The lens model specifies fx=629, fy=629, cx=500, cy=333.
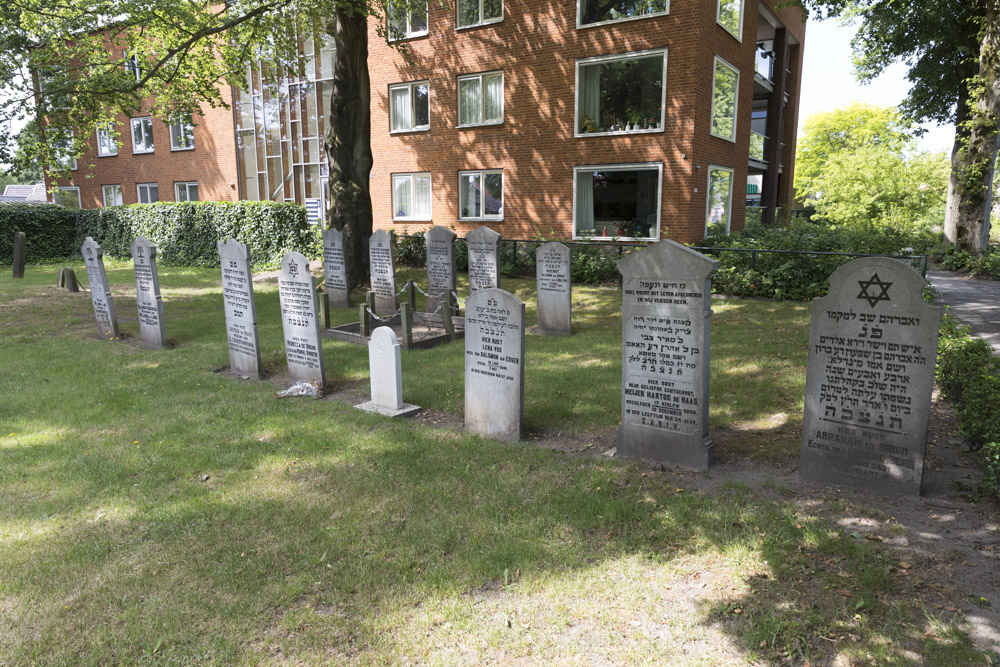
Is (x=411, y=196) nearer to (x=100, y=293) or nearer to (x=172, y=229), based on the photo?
(x=172, y=229)

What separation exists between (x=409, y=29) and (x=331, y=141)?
29.9 ft

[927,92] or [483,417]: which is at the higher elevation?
[927,92]

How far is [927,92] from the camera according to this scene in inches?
880

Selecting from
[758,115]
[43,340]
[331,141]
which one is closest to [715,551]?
[43,340]

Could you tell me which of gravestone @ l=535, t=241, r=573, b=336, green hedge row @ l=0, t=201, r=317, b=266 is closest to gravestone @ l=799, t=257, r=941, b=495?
gravestone @ l=535, t=241, r=573, b=336

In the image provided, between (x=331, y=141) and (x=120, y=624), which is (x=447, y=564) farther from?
(x=331, y=141)

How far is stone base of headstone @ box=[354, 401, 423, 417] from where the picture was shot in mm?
7059

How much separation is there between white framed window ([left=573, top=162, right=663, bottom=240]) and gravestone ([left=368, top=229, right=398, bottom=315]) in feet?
25.7

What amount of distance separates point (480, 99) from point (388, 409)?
53.2 ft

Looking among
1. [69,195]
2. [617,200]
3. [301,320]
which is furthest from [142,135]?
[301,320]

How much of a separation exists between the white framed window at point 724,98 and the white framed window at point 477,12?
23.0 feet

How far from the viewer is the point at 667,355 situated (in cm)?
558

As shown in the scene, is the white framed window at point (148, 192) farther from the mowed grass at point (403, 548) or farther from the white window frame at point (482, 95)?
the mowed grass at point (403, 548)

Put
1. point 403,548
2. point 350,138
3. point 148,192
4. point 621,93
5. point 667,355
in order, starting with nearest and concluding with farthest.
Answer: point 403,548 → point 667,355 → point 350,138 → point 621,93 → point 148,192
